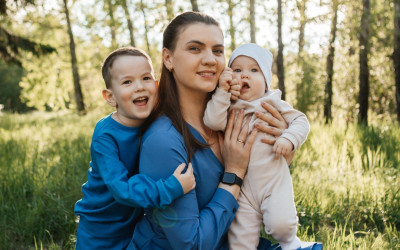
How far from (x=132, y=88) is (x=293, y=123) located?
0.99 m

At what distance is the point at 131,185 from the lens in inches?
65.6

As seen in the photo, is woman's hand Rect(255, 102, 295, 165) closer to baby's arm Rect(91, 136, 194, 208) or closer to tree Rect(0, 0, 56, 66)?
baby's arm Rect(91, 136, 194, 208)

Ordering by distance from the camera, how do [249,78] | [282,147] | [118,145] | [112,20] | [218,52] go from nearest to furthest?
[118,145]
[282,147]
[218,52]
[249,78]
[112,20]

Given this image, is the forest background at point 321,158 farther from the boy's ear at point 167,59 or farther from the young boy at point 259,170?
the boy's ear at point 167,59

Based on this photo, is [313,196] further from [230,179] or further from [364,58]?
[364,58]

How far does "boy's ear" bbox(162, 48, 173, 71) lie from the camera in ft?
6.97

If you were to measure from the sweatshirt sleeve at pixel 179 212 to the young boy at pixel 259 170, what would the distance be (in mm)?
226

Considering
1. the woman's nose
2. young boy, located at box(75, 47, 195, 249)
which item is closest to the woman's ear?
young boy, located at box(75, 47, 195, 249)

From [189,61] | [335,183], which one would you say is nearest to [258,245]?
[189,61]

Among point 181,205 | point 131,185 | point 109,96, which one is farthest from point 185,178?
point 109,96

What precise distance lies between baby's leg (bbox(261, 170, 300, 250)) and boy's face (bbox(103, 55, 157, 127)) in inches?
33.2

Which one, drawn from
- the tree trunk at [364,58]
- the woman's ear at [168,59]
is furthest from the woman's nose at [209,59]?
the tree trunk at [364,58]

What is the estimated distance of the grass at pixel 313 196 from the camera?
297 cm

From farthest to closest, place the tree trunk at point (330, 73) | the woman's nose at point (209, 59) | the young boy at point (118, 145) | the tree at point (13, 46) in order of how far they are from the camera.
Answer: the tree trunk at point (330, 73)
the tree at point (13, 46)
the woman's nose at point (209, 59)
the young boy at point (118, 145)
